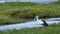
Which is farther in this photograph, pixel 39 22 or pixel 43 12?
pixel 43 12

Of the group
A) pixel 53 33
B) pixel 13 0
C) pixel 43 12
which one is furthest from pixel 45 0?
pixel 53 33

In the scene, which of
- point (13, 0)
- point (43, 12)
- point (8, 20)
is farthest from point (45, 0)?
point (8, 20)

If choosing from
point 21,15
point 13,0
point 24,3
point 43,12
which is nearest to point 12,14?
point 21,15

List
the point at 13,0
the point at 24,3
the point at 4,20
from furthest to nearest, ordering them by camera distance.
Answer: the point at 13,0, the point at 24,3, the point at 4,20

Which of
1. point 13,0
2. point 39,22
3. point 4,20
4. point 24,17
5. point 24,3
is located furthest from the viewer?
point 13,0

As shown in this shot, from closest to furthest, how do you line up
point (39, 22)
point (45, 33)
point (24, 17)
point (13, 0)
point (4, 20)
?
point (45, 33) → point (39, 22) → point (4, 20) → point (24, 17) → point (13, 0)

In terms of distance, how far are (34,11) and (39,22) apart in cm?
541

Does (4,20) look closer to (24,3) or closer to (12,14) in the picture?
(12,14)

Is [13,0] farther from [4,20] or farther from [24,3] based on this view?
[4,20]

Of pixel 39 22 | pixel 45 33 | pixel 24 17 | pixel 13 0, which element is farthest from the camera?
pixel 13 0

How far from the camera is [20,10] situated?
18281 mm

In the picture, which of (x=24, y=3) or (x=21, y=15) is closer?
(x=21, y=15)

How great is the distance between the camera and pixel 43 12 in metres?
18.1

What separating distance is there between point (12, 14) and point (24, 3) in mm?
4568
